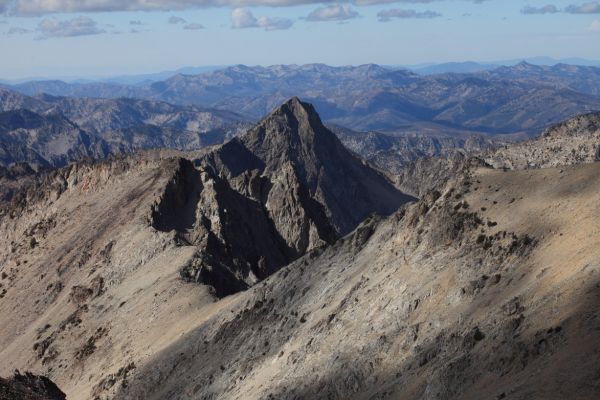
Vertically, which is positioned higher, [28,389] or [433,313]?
[433,313]

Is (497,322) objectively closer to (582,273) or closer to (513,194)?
(582,273)

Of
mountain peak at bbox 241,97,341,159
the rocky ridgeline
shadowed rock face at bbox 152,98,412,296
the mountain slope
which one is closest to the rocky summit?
the mountain slope

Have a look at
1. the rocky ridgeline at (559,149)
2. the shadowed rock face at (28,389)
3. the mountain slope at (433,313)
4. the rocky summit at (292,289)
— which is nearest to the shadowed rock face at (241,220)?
the rocky summit at (292,289)

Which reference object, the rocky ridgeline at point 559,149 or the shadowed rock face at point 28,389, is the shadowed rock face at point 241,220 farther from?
the rocky ridgeline at point 559,149

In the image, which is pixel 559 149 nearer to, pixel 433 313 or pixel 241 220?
pixel 241 220

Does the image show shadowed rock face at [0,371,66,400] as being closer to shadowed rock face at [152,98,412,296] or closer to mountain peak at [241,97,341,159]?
shadowed rock face at [152,98,412,296]

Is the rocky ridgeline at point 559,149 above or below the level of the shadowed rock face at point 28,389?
below

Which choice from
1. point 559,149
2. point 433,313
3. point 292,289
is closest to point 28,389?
point 292,289
